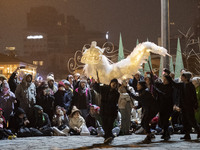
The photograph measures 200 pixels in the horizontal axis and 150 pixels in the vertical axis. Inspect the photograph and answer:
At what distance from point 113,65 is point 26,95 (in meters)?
3.31

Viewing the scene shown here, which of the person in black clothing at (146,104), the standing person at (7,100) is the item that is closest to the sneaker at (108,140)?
the person in black clothing at (146,104)

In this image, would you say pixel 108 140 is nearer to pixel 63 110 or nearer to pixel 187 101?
pixel 187 101

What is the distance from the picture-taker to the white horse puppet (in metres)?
10.5

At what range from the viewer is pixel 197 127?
10.1 metres

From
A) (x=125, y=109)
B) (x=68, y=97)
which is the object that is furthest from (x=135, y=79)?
(x=68, y=97)

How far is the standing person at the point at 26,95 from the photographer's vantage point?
12791 mm

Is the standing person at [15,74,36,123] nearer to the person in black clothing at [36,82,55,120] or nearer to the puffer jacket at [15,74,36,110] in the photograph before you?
the puffer jacket at [15,74,36,110]

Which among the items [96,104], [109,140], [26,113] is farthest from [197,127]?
[26,113]

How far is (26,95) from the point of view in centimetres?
1280

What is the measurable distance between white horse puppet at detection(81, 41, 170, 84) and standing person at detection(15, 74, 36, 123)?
8.87ft

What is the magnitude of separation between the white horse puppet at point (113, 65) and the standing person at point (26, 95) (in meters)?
2.70

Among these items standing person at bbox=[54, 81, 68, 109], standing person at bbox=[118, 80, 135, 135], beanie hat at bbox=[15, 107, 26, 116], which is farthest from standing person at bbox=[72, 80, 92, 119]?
beanie hat at bbox=[15, 107, 26, 116]

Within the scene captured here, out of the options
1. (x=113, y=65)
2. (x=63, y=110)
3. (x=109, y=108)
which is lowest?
(x=63, y=110)

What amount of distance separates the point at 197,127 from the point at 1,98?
616 centimetres
